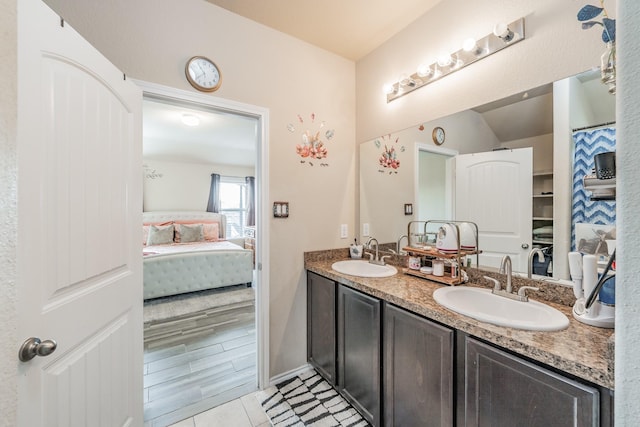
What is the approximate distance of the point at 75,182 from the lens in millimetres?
989

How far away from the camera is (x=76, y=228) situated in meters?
0.99

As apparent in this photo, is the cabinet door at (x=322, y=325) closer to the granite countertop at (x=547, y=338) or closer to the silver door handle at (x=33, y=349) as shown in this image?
the granite countertop at (x=547, y=338)

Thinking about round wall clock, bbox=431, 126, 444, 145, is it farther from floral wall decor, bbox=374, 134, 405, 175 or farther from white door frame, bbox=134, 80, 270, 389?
white door frame, bbox=134, 80, 270, 389

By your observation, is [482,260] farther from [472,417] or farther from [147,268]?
[147,268]

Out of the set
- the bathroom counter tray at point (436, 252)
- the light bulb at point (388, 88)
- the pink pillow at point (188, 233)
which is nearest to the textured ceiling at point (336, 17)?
the light bulb at point (388, 88)

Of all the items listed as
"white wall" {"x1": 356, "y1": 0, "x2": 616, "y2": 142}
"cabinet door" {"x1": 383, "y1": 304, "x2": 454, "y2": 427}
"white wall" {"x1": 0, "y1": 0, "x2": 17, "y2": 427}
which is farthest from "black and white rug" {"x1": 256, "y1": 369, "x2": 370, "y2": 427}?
"white wall" {"x1": 356, "y1": 0, "x2": 616, "y2": 142}

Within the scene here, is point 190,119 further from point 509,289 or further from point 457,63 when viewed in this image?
point 509,289

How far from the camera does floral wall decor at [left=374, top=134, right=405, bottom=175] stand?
2039 millimetres

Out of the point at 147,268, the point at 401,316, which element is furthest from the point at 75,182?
the point at 147,268

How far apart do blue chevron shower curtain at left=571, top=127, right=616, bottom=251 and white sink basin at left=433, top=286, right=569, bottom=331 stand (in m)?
0.35

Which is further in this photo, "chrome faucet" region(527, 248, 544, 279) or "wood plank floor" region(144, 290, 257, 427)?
"wood plank floor" region(144, 290, 257, 427)

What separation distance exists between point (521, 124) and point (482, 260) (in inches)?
29.8

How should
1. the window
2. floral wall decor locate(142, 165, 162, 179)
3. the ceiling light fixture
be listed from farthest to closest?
the window → floral wall decor locate(142, 165, 162, 179) → the ceiling light fixture

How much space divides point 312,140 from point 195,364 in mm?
2124
